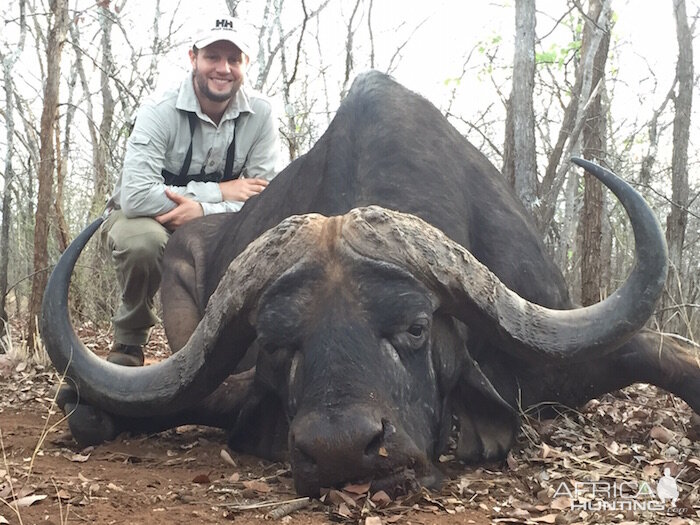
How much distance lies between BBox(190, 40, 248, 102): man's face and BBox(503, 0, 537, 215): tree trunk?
226cm

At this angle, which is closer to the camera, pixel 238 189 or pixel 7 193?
pixel 238 189

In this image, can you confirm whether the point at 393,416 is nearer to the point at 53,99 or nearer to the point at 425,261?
the point at 425,261

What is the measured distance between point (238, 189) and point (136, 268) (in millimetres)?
895

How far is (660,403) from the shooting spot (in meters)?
5.32

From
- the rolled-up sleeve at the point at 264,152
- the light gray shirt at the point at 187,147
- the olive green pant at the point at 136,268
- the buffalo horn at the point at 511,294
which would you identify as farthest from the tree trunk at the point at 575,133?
the buffalo horn at the point at 511,294

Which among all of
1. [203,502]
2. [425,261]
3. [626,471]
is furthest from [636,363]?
[203,502]

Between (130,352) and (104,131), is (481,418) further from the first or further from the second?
(104,131)

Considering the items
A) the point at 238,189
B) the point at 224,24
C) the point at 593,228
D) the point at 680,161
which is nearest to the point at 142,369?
the point at 238,189

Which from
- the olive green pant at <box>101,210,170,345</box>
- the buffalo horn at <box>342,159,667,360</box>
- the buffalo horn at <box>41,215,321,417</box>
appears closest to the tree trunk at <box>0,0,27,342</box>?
the olive green pant at <box>101,210,170,345</box>

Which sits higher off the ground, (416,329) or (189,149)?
(189,149)

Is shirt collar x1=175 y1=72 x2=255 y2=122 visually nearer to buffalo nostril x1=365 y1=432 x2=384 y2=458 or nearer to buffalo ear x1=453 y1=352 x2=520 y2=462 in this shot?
buffalo ear x1=453 y1=352 x2=520 y2=462

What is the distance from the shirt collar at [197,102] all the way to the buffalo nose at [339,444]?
11.6 ft

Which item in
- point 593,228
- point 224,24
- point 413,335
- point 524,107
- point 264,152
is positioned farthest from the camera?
point 593,228

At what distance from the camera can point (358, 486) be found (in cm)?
306
